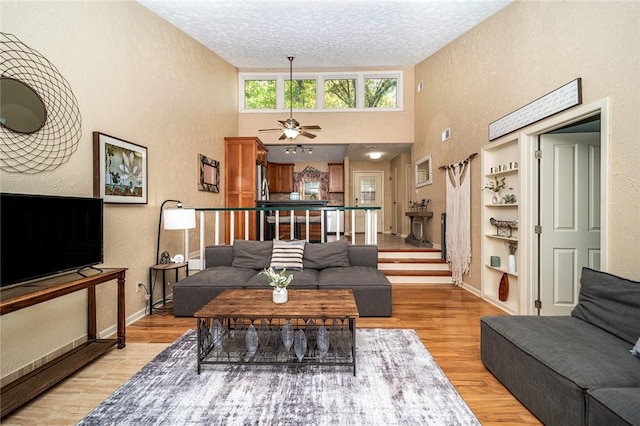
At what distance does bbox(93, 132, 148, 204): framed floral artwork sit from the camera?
285cm

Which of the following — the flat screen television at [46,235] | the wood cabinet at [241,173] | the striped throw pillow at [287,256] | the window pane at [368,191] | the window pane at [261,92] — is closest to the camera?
the flat screen television at [46,235]

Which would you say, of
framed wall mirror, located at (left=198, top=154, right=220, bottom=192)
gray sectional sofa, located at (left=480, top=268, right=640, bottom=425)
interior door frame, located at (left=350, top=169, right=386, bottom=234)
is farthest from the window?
gray sectional sofa, located at (left=480, top=268, right=640, bottom=425)

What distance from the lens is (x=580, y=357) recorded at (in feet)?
5.40

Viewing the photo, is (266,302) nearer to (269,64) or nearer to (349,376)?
(349,376)

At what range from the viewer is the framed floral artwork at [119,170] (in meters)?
2.85

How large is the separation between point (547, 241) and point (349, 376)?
2.74 metres

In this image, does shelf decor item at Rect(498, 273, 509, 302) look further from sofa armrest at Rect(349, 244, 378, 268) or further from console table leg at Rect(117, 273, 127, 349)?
console table leg at Rect(117, 273, 127, 349)

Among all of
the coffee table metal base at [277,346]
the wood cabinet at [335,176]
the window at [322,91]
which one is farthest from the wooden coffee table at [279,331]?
the wood cabinet at [335,176]

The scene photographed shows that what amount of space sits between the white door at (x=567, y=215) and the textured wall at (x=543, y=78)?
2.39 ft

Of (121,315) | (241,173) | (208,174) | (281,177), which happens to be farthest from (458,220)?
(281,177)

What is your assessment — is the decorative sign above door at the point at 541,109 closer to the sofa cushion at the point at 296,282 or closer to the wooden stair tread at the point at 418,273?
the wooden stair tread at the point at 418,273

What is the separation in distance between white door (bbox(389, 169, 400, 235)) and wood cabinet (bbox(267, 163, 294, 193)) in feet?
10.8

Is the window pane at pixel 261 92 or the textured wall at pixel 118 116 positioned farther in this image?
the window pane at pixel 261 92

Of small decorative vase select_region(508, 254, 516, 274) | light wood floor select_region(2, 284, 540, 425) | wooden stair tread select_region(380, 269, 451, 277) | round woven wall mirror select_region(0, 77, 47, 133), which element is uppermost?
round woven wall mirror select_region(0, 77, 47, 133)
